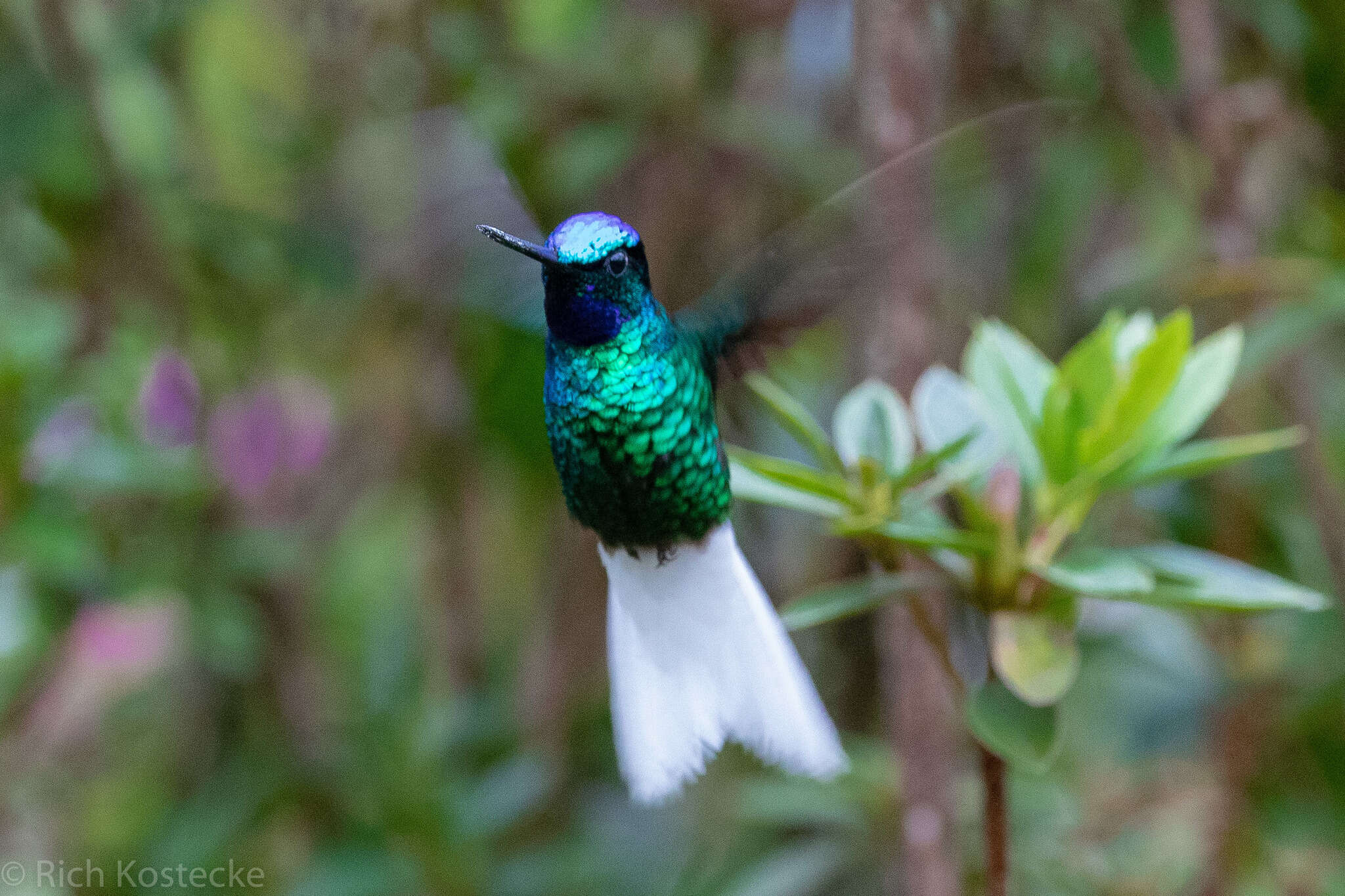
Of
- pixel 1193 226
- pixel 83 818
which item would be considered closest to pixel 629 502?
pixel 1193 226

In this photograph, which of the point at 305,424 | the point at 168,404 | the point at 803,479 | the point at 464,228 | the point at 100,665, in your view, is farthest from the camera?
the point at 305,424

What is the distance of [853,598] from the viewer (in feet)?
2.65

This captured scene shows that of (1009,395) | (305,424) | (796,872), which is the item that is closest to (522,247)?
(1009,395)

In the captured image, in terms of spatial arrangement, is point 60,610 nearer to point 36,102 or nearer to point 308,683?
point 308,683

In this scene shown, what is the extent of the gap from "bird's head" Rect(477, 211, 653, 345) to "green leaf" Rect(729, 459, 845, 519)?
13cm

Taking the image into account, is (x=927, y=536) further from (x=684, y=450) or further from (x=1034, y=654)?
(x=684, y=450)

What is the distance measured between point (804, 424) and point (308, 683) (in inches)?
50.8

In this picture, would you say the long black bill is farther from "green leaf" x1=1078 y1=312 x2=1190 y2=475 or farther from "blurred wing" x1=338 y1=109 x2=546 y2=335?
"green leaf" x1=1078 y1=312 x2=1190 y2=475

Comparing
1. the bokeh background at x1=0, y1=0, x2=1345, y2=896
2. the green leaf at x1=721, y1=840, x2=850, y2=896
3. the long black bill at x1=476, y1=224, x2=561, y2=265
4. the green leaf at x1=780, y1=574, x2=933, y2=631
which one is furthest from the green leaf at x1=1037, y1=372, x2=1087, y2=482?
the green leaf at x1=721, y1=840, x2=850, y2=896

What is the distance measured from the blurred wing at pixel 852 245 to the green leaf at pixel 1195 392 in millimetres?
179

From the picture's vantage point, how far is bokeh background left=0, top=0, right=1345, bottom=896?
1595mm

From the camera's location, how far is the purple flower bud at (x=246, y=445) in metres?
1.83

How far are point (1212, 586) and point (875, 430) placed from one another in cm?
22

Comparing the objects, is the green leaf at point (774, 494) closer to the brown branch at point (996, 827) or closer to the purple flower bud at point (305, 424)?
the brown branch at point (996, 827)
